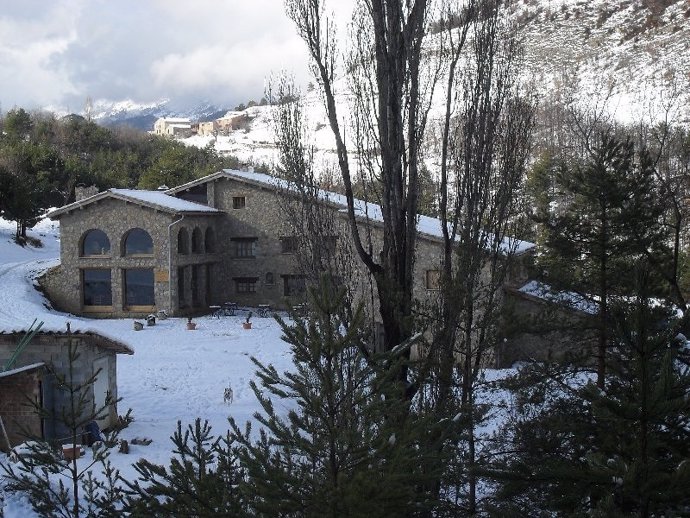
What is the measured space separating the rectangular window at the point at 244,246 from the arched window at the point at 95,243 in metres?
5.74

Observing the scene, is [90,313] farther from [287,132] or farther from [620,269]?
[620,269]

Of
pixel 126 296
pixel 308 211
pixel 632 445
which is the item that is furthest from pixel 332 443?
pixel 126 296

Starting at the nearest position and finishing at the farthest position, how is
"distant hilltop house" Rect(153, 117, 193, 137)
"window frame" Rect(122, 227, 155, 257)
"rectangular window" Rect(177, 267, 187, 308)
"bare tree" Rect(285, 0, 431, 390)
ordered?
"bare tree" Rect(285, 0, 431, 390) < "window frame" Rect(122, 227, 155, 257) < "rectangular window" Rect(177, 267, 187, 308) < "distant hilltop house" Rect(153, 117, 193, 137)

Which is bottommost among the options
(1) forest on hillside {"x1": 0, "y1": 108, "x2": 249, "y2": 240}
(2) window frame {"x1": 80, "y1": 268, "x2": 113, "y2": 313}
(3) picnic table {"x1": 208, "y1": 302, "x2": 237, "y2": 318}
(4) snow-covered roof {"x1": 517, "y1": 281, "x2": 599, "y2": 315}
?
(3) picnic table {"x1": 208, "y1": 302, "x2": 237, "y2": 318}

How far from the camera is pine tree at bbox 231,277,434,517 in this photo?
4.42 meters

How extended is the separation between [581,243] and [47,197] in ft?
132

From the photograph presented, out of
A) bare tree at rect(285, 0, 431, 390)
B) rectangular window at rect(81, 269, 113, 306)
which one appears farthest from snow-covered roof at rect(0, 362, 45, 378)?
rectangular window at rect(81, 269, 113, 306)

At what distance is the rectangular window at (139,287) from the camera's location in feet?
95.8

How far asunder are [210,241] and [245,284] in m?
2.69

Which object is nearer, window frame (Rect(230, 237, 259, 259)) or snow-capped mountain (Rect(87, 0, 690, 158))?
window frame (Rect(230, 237, 259, 259))

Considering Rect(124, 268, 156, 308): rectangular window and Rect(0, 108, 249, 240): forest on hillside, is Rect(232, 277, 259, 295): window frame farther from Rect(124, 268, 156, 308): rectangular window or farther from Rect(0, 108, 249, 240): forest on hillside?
Rect(0, 108, 249, 240): forest on hillside

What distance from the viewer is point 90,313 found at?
29.4 meters

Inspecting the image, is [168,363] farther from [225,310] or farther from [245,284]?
[245,284]

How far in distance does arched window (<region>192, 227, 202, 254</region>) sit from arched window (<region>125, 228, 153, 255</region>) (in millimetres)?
2144
